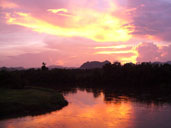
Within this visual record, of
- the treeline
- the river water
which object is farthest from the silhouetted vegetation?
the river water

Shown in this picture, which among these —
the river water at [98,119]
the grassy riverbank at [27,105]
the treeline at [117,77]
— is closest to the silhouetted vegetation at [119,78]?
the treeline at [117,77]

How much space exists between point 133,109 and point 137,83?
3689 cm

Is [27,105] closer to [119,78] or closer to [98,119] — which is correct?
[98,119]

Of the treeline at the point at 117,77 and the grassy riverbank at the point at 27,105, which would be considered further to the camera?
the treeline at the point at 117,77

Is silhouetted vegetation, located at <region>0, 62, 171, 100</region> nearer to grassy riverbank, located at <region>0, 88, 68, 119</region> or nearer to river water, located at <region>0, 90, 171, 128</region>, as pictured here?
grassy riverbank, located at <region>0, 88, 68, 119</region>

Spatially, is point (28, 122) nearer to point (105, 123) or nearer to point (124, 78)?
point (105, 123)

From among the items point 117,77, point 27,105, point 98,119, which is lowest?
point 98,119

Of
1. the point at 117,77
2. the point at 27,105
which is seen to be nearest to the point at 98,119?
the point at 27,105

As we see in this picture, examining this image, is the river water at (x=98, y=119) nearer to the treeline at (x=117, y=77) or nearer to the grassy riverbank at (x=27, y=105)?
the grassy riverbank at (x=27, y=105)

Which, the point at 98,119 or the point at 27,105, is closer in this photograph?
the point at 98,119

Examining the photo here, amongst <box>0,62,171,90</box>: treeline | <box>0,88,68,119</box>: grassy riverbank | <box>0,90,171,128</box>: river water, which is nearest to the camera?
<box>0,90,171,128</box>: river water

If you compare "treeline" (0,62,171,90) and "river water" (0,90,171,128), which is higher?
"treeline" (0,62,171,90)

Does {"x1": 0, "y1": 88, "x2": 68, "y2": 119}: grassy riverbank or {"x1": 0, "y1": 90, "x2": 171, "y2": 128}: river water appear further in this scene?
{"x1": 0, "y1": 88, "x2": 68, "y2": 119}: grassy riverbank

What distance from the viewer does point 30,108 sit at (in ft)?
90.7
